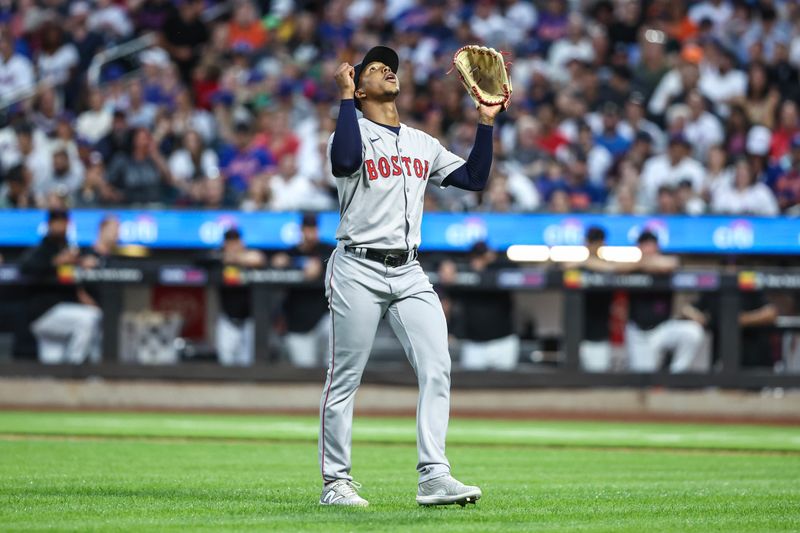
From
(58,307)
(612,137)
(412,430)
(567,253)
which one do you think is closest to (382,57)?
(412,430)

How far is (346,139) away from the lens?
5816 mm

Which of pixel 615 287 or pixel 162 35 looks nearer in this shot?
pixel 615 287

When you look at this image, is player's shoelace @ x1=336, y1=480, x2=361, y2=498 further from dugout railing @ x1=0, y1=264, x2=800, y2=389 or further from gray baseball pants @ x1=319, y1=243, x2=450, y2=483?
dugout railing @ x1=0, y1=264, x2=800, y2=389

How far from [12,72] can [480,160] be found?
15.0 metres

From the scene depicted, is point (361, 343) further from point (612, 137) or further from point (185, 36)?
point (185, 36)

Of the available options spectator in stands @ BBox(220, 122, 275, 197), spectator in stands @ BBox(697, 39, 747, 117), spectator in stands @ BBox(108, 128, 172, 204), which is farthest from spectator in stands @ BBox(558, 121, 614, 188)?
spectator in stands @ BBox(108, 128, 172, 204)

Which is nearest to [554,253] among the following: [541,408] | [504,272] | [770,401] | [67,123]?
[504,272]

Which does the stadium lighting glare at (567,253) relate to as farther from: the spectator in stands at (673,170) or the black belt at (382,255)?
the black belt at (382,255)

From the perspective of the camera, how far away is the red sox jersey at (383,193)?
6043 mm

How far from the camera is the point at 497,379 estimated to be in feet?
47.5

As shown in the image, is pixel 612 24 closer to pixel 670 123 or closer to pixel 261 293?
pixel 670 123

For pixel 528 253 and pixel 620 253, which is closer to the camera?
pixel 620 253

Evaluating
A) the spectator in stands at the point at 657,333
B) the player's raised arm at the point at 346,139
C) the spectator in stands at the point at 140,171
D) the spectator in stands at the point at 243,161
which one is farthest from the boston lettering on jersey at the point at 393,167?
the spectator in stands at the point at 243,161

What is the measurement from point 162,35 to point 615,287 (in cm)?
935
